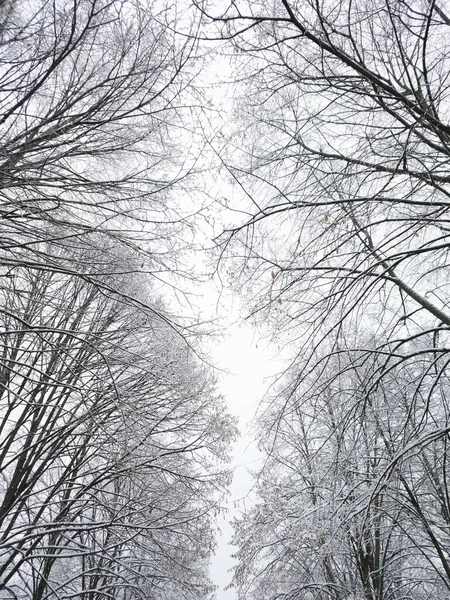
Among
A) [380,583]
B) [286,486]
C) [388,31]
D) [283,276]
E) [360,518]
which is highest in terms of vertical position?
[388,31]

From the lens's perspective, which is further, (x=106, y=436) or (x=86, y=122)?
(x=106, y=436)

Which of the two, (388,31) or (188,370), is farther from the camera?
(188,370)

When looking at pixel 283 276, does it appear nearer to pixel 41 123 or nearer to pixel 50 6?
pixel 41 123

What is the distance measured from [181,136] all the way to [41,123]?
3.80ft

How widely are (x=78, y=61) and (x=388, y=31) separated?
7.45ft

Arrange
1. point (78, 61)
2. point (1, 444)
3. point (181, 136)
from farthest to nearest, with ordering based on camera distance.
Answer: point (1, 444) → point (181, 136) → point (78, 61)

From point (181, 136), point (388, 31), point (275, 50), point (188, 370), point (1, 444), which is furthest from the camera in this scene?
point (188, 370)

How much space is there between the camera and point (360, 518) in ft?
10.7

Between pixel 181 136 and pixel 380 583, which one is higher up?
pixel 181 136

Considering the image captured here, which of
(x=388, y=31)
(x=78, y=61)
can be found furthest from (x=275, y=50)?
(x=78, y=61)

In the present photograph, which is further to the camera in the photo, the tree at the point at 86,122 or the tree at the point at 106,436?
the tree at the point at 106,436

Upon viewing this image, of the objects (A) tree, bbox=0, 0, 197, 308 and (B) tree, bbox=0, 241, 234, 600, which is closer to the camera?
(A) tree, bbox=0, 0, 197, 308

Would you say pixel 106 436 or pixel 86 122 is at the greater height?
pixel 86 122

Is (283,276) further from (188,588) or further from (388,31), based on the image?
(188,588)
